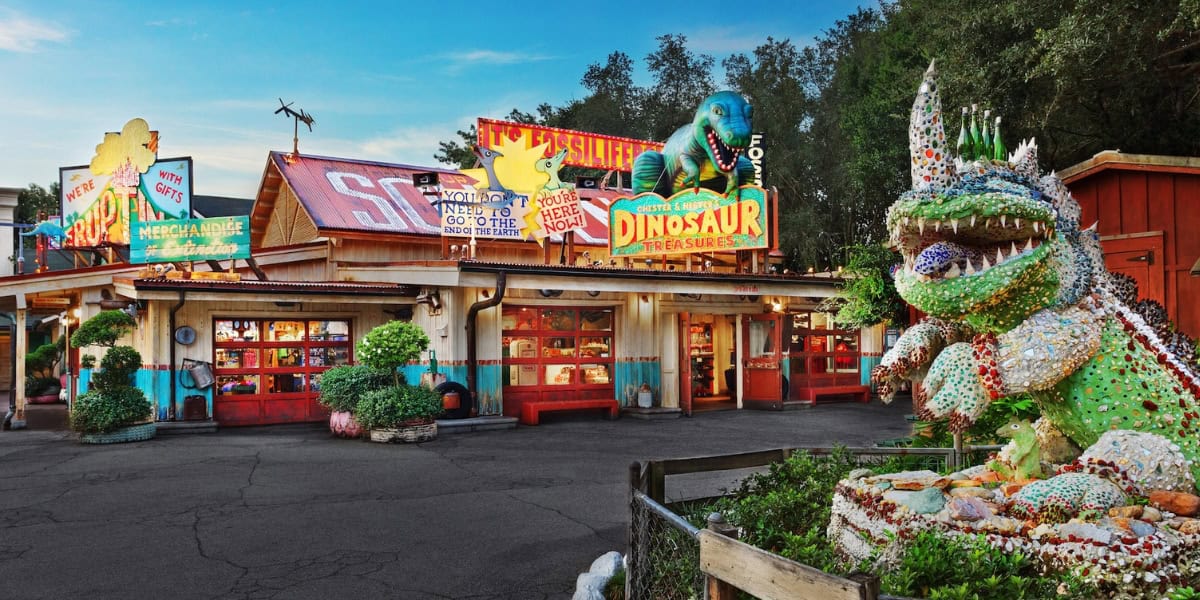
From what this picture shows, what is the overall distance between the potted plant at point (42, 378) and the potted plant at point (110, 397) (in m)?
10.4

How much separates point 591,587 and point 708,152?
1469cm

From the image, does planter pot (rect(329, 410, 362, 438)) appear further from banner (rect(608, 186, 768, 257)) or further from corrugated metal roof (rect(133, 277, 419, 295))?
banner (rect(608, 186, 768, 257))

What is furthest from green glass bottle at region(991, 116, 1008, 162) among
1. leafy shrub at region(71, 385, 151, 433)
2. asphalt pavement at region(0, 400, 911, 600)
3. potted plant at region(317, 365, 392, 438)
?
leafy shrub at region(71, 385, 151, 433)

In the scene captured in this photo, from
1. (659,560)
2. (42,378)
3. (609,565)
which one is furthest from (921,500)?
(42,378)

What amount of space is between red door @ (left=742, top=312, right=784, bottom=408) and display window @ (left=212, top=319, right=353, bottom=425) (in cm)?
938

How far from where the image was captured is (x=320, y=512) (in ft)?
28.2

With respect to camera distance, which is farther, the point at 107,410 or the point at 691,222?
the point at 691,222

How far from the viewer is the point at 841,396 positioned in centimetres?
2089

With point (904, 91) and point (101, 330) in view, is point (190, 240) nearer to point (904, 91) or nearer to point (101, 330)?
point (101, 330)

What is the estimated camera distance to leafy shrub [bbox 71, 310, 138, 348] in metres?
13.8

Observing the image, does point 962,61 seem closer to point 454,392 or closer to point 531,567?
point 454,392

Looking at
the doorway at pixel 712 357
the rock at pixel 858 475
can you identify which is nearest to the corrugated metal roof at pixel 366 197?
the doorway at pixel 712 357

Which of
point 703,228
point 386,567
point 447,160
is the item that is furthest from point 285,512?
point 447,160

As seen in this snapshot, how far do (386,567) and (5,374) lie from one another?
93.8ft
